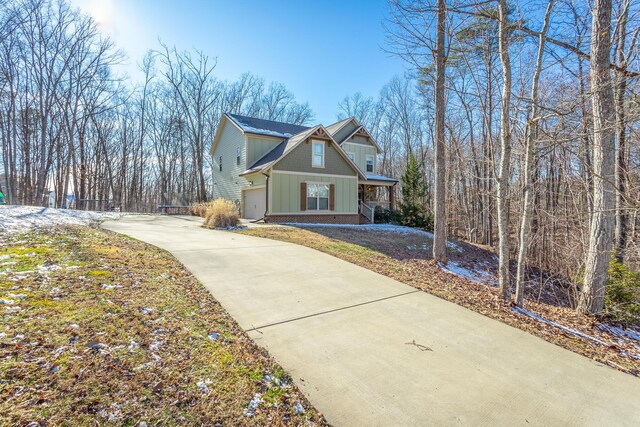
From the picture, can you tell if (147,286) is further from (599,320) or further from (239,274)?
(599,320)

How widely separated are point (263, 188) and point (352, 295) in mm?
12194

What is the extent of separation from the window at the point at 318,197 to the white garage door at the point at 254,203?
8.35 ft

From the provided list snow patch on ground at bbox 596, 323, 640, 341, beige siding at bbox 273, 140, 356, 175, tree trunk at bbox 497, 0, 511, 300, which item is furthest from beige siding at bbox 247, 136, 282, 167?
snow patch on ground at bbox 596, 323, 640, 341

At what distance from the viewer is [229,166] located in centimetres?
2027

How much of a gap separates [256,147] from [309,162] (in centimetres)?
417

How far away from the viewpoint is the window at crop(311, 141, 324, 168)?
16.6 metres

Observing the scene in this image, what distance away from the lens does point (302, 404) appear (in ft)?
7.68

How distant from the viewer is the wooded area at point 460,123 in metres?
5.48

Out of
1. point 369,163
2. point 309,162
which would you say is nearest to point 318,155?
point 309,162

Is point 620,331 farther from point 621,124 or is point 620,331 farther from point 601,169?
point 621,124

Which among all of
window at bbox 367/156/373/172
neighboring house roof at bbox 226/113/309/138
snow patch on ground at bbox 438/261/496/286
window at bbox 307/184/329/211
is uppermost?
neighboring house roof at bbox 226/113/309/138

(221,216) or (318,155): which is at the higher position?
(318,155)

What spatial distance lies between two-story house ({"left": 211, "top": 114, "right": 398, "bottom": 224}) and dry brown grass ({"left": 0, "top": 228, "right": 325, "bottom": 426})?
11.3 m

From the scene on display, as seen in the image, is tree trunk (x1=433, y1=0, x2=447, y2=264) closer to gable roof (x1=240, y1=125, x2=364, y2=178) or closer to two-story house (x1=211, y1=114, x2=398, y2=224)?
gable roof (x1=240, y1=125, x2=364, y2=178)
